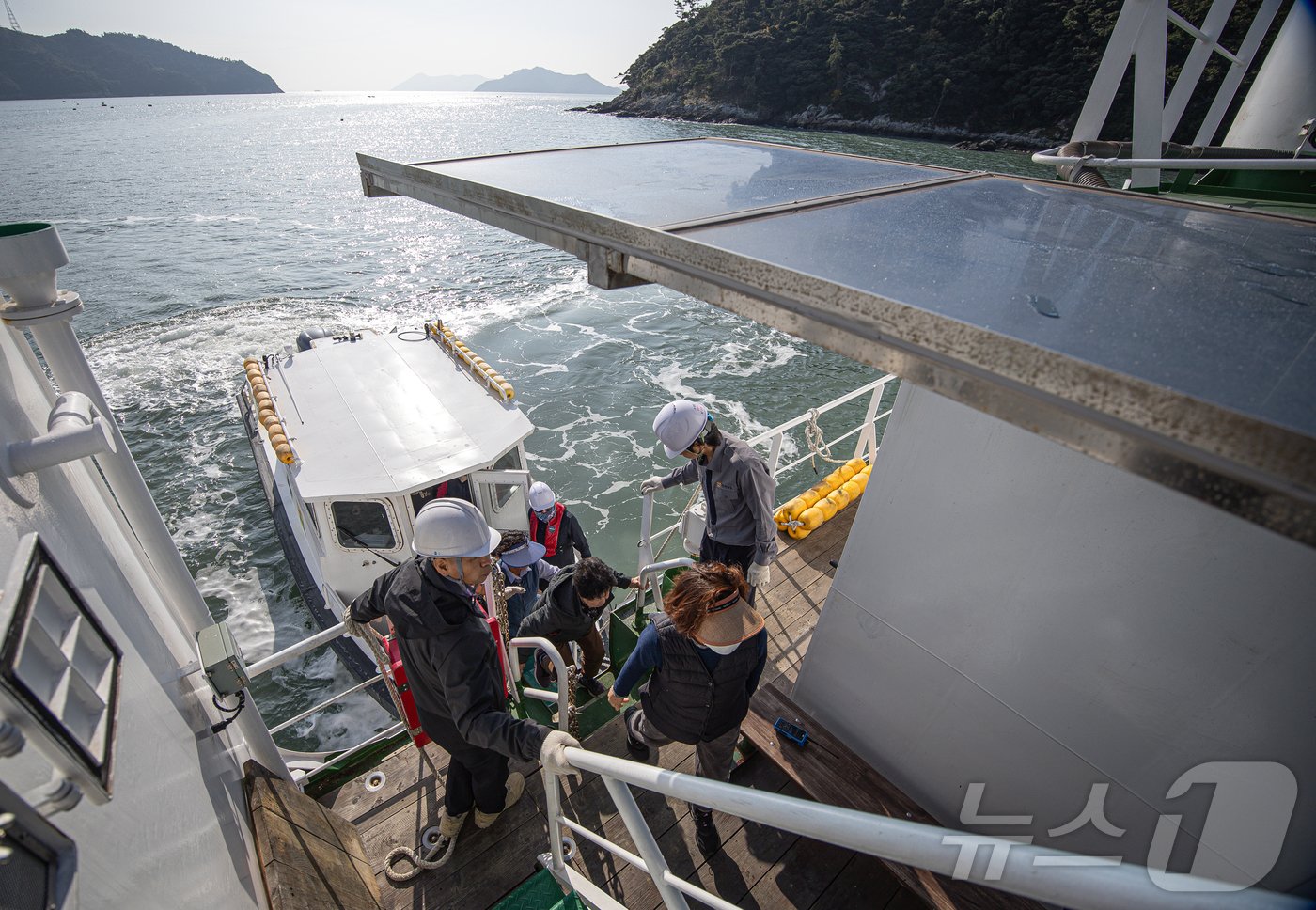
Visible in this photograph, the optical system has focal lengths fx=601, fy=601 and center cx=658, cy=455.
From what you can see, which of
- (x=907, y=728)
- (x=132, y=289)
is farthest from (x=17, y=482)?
(x=132, y=289)

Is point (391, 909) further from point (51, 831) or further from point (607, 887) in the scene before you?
point (51, 831)

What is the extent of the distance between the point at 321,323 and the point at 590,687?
59.2ft

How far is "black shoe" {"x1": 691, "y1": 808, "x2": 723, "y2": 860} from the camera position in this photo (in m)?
3.10

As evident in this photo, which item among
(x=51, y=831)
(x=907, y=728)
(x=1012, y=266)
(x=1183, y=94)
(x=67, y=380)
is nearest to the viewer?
(x=51, y=831)

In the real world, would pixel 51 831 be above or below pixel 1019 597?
above

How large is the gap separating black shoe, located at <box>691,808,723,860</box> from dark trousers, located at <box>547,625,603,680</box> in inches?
52.0

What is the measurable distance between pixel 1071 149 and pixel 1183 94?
5.37 m

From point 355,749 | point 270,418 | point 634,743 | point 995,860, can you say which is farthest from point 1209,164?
point 270,418

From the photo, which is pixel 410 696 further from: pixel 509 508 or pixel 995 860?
pixel 509 508

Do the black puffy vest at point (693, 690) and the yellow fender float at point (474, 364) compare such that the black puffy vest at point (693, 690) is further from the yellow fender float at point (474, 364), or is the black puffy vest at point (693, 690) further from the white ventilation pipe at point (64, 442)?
the yellow fender float at point (474, 364)

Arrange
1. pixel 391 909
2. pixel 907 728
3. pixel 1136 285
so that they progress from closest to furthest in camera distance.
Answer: pixel 1136 285, pixel 391 909, pixel 907 728

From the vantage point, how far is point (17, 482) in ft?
5.18

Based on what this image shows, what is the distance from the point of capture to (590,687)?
4293mm

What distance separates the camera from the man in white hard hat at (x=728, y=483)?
367 centimetres
